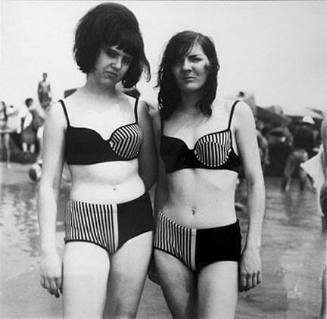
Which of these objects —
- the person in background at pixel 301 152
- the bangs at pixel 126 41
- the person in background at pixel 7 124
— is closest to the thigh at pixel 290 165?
the person in background at pixel 301 152

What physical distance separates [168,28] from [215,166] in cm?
40

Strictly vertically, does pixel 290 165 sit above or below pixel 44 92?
below

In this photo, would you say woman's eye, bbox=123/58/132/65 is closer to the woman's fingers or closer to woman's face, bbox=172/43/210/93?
woman's face, bbox=172/43/210/93

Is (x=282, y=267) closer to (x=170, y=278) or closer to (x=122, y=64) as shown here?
(x=170, y=278)

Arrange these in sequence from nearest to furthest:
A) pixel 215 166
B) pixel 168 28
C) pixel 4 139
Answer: pixel 215 166
pixel 168 28
pixel 4 139

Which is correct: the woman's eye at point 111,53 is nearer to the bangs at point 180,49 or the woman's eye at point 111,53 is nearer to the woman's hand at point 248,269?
the bangs at point 180,49

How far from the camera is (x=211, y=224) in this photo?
1047 mm

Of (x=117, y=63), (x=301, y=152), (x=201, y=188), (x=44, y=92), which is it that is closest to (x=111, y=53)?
(x=117, y=63)

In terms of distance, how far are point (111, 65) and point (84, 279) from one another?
49cm

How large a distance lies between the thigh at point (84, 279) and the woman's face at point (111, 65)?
1.27 ft

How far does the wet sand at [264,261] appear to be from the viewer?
1242mm

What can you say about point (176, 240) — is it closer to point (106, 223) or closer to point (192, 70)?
point (106, 223)

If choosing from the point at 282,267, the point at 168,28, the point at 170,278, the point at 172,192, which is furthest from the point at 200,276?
the point at 168,28

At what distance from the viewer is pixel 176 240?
1.06m
